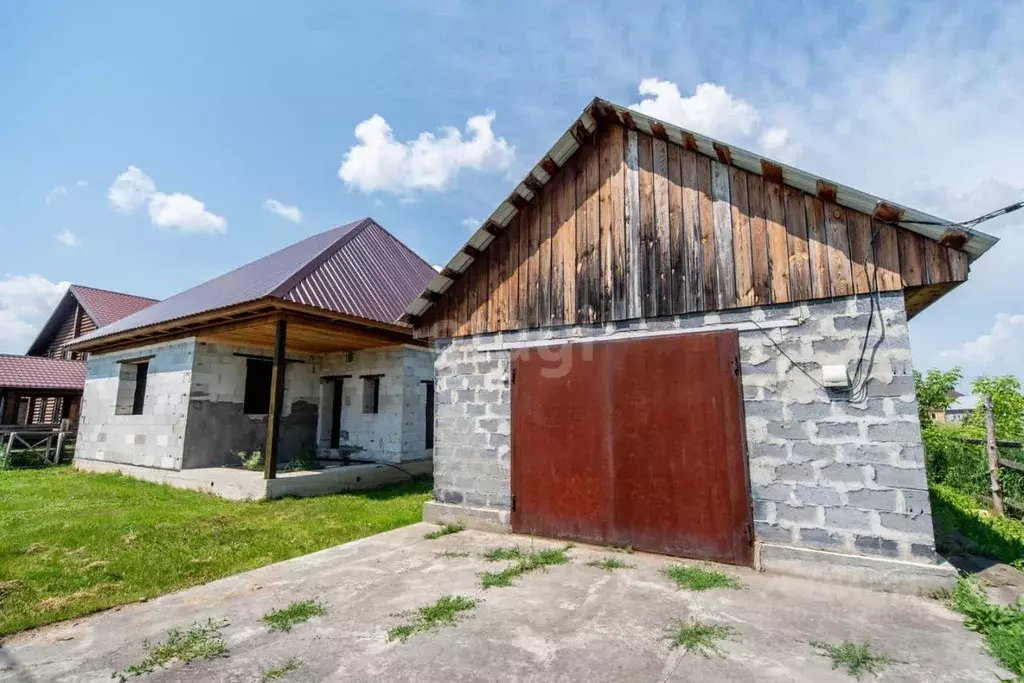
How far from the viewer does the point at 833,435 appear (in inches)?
180

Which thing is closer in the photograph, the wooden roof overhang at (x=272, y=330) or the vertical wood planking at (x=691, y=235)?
the vertical wood planking at (x=691, y=235)

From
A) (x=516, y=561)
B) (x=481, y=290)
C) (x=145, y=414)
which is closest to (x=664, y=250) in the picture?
(x=481, y=290)

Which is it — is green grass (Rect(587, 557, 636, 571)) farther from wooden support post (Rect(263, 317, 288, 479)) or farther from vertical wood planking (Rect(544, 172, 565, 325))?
wooden support post (Rect(263, 317, 288, 479))

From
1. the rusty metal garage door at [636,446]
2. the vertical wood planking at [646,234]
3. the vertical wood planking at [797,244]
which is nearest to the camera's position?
the vertical wood planking at [797,244]

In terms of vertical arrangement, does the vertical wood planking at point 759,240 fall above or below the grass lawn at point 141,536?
above

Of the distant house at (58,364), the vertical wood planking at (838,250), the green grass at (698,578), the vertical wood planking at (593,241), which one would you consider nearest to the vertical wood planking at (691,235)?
the vertical wood planking at (593,241)

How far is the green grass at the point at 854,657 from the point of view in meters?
2.93

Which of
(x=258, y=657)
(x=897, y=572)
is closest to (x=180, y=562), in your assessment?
(x=258, y=657)

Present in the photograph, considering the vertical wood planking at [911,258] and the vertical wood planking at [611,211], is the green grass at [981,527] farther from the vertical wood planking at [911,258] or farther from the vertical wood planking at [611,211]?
the vertical wood planking at [611,211]

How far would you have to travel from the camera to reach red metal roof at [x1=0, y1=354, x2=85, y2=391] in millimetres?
17281

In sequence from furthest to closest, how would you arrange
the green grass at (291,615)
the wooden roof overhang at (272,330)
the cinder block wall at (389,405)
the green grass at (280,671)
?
the cinder block wall at (389,405), the wooden roof overhang at (272,330), the green grass at (291,615), the green grass at (280,671)

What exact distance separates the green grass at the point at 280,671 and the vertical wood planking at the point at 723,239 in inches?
190

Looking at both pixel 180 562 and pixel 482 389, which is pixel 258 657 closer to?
pixel 180 562

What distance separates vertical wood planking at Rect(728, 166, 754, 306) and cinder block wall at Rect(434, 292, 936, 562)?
20 cm
